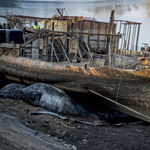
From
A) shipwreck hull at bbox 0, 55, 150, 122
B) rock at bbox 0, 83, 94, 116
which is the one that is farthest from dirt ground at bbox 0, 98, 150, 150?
A: shipwreck hull at bbox 0, 55, 150, 122

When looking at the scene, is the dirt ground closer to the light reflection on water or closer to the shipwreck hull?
the shipwreck hull

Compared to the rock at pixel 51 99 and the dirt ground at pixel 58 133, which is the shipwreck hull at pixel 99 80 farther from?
the dirt ground at pixel 58 133

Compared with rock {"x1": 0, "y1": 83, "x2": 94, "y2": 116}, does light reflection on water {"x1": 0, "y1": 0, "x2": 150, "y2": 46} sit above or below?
above

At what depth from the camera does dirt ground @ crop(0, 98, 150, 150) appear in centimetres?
304

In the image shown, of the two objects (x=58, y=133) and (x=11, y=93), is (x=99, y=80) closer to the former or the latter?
(x=58, y=133)

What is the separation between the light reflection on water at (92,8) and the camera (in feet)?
76.0

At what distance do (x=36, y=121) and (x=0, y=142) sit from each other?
1.20 m

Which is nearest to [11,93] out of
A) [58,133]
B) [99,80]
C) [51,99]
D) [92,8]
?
[51,99]

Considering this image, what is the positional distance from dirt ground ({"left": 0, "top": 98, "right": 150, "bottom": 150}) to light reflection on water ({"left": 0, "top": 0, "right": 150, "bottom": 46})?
2131 cm

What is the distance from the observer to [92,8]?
25.8 m

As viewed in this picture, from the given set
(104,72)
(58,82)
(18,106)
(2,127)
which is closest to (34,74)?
(58,82)

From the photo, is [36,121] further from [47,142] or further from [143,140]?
[143,140]

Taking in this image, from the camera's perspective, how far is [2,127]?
3352mm

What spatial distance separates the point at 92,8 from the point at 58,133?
990 inches
